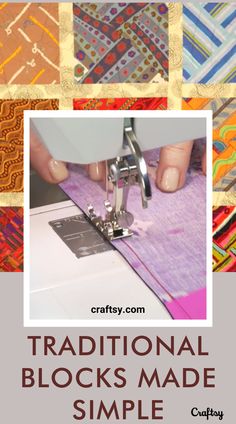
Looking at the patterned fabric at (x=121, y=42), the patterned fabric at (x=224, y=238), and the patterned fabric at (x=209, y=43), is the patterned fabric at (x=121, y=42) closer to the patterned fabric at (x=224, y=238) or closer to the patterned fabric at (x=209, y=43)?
the patterned fabric at (x=209, y=43)

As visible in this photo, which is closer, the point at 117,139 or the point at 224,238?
Result: the point at 117,139

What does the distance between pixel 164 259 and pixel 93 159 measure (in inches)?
10.3

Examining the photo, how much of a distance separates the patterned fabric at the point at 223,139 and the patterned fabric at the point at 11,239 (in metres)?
0.36

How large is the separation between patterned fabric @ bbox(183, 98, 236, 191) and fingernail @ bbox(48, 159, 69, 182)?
0.28m

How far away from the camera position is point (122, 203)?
1.67 m

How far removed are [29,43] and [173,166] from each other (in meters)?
0.35

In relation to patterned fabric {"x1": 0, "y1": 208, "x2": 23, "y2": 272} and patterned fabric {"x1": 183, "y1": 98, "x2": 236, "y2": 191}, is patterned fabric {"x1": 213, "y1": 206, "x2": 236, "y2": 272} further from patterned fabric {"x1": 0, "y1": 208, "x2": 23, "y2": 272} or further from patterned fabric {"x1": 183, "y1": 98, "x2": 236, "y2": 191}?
patterned fabric {"x1": 0, "y1": 208, "x2": 23, "y2": 272}

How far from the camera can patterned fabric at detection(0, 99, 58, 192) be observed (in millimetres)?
1656

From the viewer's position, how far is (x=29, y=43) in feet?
5.35

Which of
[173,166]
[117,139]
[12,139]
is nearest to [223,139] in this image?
[173,166]

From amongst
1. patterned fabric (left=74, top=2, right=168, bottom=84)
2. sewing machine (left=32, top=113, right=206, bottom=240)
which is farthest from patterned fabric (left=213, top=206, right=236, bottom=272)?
patterned fabric (left=74, top=2, right=168, bottom=84)

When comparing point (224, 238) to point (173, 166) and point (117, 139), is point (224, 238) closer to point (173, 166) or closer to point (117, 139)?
point (173, 166)

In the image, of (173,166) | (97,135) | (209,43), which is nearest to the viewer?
(97,135)

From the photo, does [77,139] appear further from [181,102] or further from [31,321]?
[31,321]
